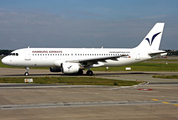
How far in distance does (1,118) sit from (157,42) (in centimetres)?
3497

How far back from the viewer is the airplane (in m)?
35.5

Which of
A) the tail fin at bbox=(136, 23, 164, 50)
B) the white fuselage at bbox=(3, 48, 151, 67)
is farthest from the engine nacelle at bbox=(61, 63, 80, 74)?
the tail fin at bbox=(136, 23, 164, 50)

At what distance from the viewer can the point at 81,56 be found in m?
37.7

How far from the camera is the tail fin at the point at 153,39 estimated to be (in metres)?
41.1

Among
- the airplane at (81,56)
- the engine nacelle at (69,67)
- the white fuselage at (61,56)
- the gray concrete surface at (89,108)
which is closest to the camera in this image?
the gray concrete surface at (89,108)

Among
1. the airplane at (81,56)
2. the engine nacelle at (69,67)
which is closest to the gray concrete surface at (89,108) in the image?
the engine nacelle at (69,67)

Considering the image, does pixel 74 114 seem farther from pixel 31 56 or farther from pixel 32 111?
pixel 31 56

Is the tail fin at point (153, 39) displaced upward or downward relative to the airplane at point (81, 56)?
upward

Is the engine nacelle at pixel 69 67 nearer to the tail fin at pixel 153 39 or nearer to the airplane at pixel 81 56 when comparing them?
the airplane at pixel 81 56

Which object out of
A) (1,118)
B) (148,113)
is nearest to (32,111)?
(1,118)

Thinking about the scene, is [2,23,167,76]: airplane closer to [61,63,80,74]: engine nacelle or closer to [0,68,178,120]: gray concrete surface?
[61,63,80,74]: engine nacelle

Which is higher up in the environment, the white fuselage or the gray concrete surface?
the white fuselage

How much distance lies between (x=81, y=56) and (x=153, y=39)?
502 inches

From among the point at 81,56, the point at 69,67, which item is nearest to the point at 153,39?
the point at 81,56
